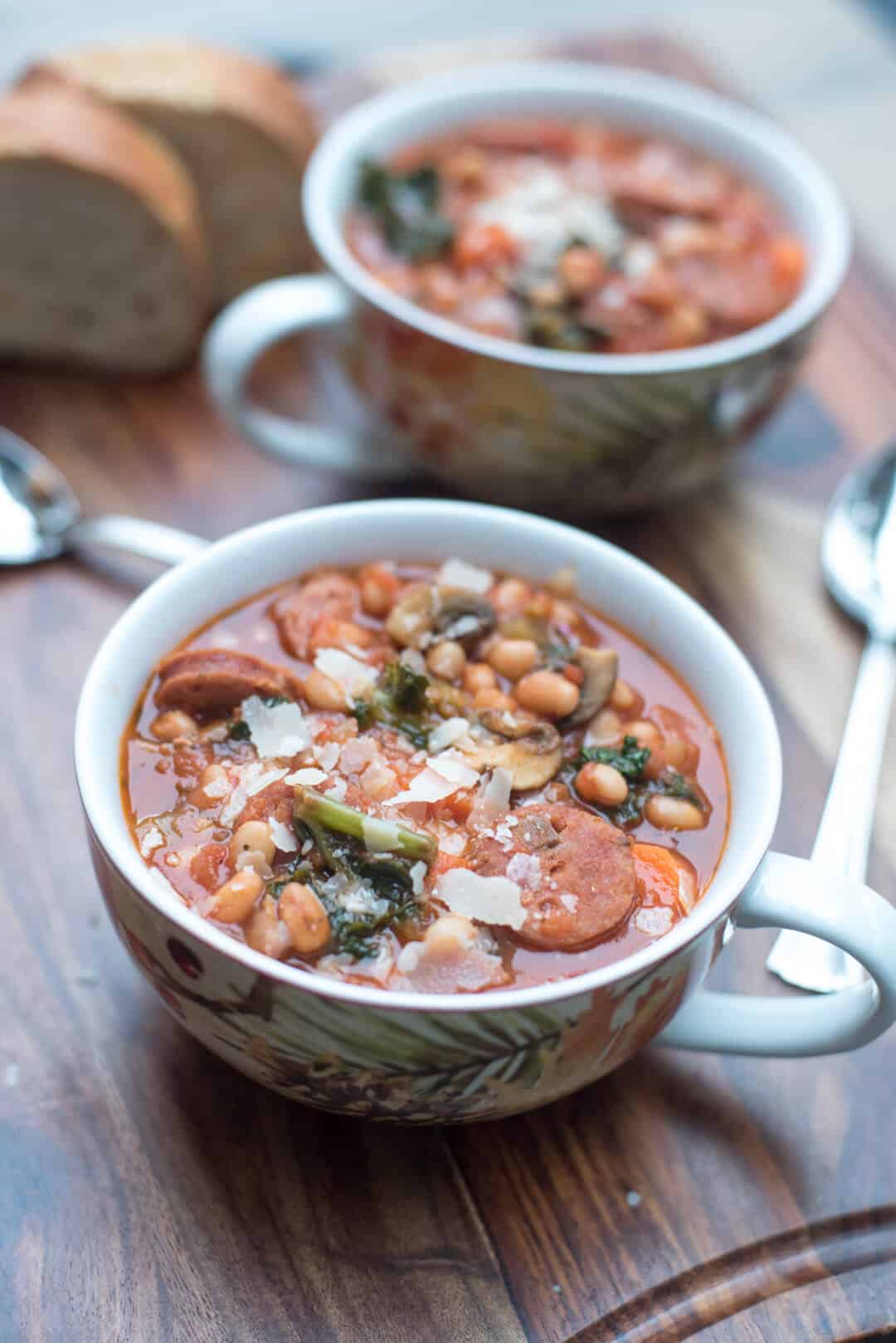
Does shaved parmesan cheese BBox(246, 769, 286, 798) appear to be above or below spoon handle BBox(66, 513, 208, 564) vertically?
above

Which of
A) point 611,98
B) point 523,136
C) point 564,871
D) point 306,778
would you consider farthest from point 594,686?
point 611,98

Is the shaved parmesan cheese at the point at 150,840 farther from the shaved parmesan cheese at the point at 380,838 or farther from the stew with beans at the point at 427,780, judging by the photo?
the shaved parmesan cheese at the point at 380,838

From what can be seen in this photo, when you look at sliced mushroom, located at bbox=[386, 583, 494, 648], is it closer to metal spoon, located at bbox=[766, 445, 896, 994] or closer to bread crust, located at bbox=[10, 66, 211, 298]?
metal spoon, located at bbox=[766, 445, 896, 994]

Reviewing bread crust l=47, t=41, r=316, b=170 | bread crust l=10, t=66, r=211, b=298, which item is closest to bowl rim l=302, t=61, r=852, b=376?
bread crust l=47, t=41, r=316, b=170

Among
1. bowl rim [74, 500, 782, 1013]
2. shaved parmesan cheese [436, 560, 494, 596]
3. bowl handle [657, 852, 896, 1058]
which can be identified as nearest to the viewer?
bowl rim [74, 500, 782, 1013]

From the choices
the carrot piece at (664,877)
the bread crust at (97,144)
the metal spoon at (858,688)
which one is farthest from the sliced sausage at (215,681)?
the bread crust at (97,144)

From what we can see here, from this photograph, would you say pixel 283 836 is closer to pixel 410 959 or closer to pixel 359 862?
pixel 359 862
